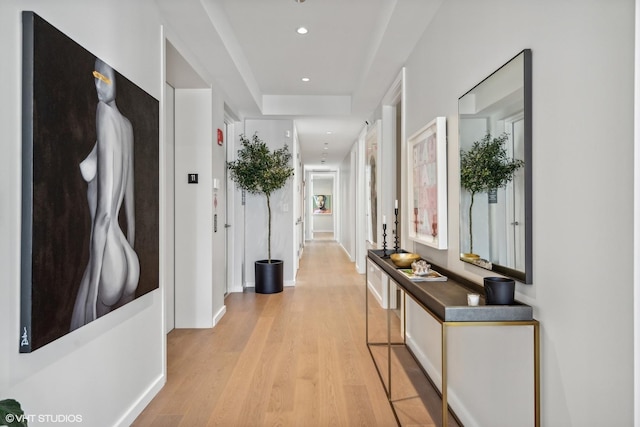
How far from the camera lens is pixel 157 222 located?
94.3 inches

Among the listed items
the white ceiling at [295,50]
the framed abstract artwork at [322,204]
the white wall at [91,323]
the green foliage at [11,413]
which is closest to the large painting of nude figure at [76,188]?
the white wall at [91,323]

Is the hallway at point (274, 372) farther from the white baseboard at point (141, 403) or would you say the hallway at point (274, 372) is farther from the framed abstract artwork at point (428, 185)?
the framed abstract artwork at point (428, 185)

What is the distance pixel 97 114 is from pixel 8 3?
51cm

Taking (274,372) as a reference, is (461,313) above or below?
above

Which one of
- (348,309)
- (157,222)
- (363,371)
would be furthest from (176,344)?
(348,309)

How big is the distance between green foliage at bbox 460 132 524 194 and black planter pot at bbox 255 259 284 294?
11.7 feet

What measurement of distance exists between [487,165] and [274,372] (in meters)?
2.03

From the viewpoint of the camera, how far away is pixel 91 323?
1.73m

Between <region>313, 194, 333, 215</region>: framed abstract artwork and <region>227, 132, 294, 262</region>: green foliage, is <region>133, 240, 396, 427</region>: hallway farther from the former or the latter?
<region>313, 194, 333, 215</region>: framed abstract artwork

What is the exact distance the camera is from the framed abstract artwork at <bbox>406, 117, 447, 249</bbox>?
7.87 feet

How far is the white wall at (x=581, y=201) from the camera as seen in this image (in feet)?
3.45

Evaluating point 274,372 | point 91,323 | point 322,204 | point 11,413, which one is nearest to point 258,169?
point 274,372

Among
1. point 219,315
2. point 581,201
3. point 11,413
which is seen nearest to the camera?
point 11,413

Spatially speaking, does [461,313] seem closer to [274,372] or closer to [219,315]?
[274,372]
